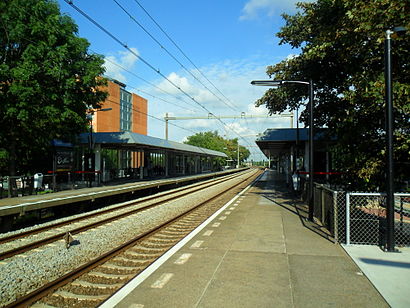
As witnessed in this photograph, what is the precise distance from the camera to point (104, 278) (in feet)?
18.2

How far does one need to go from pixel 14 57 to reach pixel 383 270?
1906 centimetres

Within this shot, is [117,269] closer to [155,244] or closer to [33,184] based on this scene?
[155,244]

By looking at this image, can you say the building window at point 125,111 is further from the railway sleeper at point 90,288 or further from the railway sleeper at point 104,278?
the railway sleeper at point 90,288

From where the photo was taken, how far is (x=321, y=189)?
31.6 ft

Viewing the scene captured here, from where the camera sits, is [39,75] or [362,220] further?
[39,75]

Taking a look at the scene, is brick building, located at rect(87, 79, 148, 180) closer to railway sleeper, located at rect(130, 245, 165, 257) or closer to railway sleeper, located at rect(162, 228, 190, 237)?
railway sleeper, located at rect(162, 228, 190, 237)

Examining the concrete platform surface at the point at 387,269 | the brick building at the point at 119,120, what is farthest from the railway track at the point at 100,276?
the brick building at the point at 119,120

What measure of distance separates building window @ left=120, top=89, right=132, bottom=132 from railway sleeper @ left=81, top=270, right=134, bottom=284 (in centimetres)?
6841

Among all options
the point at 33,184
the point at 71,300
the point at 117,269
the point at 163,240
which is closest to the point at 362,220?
the point at 163,240

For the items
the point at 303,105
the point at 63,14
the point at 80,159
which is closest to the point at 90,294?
the point at 303,105

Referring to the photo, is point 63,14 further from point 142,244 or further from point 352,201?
point 352,201

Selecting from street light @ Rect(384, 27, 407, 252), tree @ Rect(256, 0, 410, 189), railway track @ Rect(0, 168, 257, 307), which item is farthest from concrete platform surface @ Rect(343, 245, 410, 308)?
railway track @ Rect(0, 168, 257, 307)

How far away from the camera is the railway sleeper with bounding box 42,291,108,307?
4.51m

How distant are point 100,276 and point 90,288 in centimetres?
53
